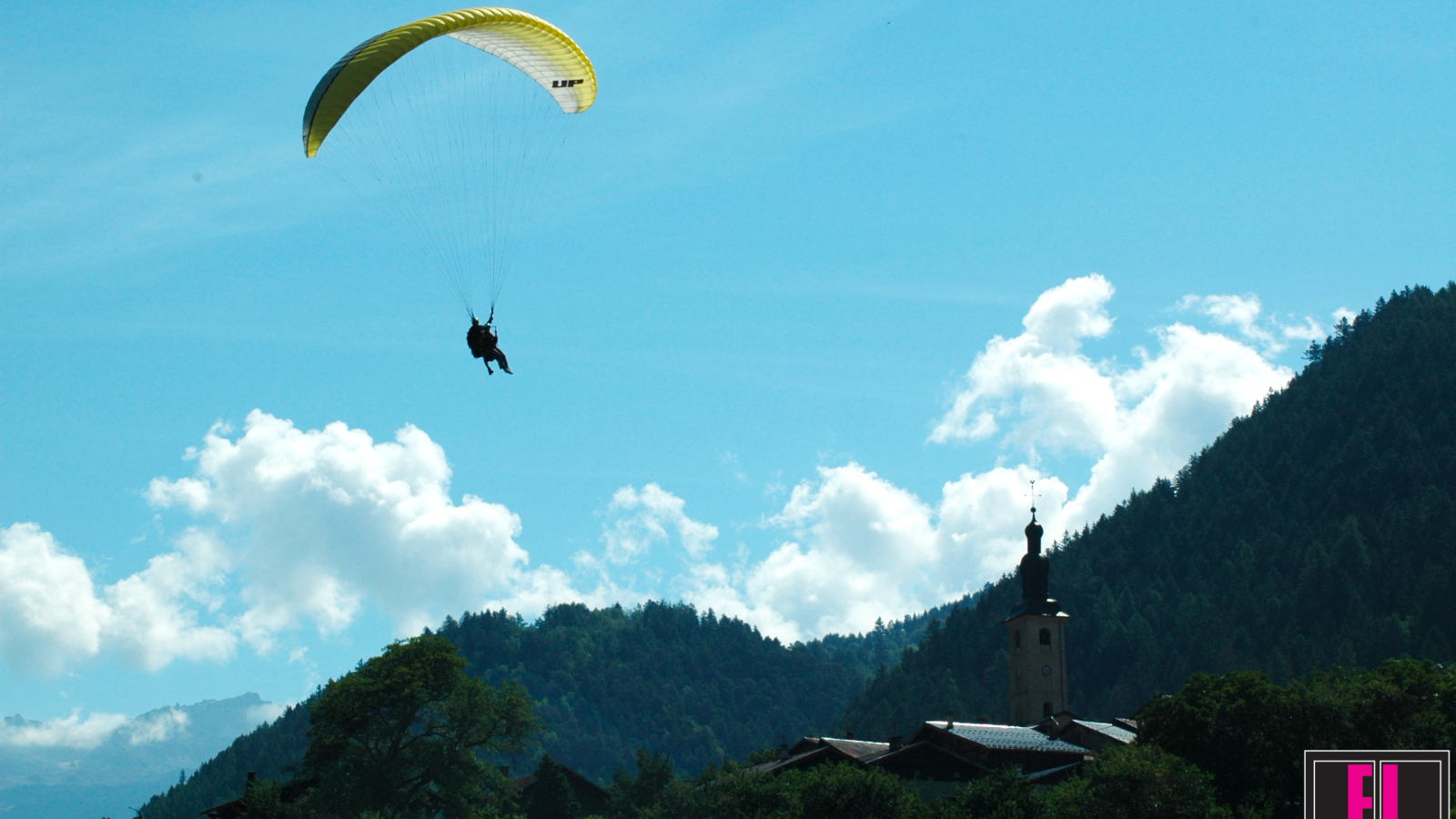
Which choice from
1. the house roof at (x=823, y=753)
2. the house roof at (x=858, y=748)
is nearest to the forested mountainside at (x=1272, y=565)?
the house roof at (x=858, y=748)

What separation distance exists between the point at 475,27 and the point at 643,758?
5568cm

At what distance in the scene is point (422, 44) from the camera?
31.2 m

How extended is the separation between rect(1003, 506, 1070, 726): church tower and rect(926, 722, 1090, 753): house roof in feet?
32.3

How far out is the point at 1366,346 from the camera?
19900 cm

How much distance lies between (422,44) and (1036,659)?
61465 millimetres

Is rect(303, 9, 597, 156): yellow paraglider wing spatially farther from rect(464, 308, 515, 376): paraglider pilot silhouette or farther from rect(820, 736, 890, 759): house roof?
rect(820, 736, 890, 759): house roof

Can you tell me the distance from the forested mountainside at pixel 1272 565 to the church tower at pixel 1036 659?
49824mm

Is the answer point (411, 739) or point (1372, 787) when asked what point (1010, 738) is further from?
point (1372, 787)

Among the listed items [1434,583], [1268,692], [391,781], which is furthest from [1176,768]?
[1434,583]

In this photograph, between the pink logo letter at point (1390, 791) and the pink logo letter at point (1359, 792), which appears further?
the pink logo letter at point (1390, 791)

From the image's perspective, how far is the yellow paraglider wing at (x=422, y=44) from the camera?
30.9 metres

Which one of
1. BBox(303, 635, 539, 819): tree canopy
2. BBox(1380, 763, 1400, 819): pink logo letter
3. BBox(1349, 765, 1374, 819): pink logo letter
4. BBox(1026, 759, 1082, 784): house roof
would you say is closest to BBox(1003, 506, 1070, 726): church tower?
BBox(1026, 759, 1082, 784): house roof

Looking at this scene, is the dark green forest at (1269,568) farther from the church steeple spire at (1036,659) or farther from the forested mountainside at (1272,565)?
the church steeple spire at (1036,659)

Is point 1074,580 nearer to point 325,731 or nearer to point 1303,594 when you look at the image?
point 1303,594
